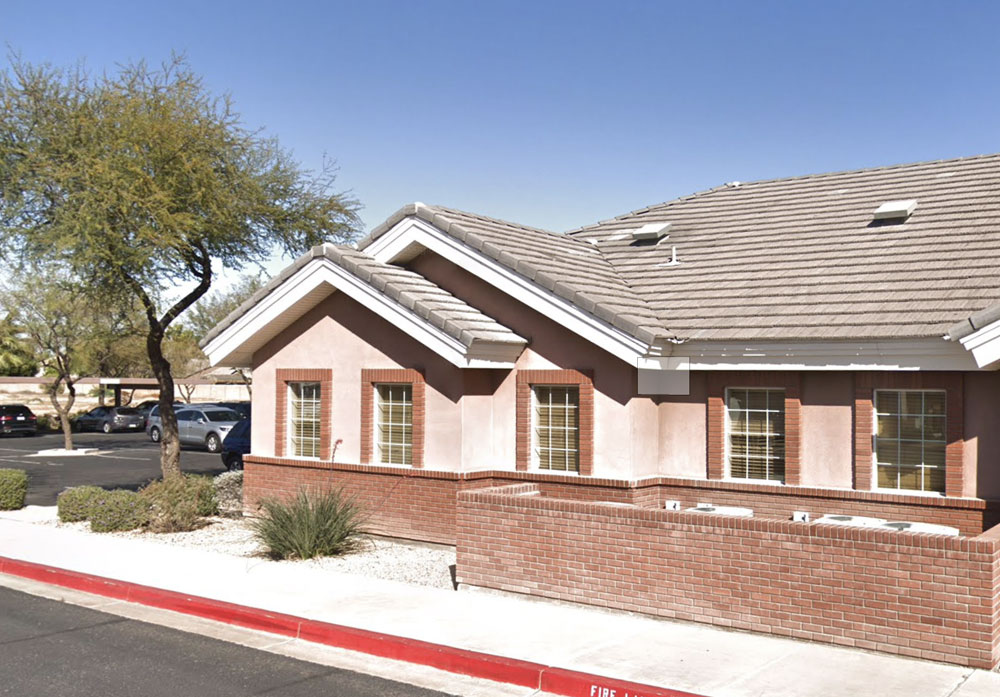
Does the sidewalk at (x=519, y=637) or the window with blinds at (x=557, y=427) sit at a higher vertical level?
the window with blinds at (x=557, y=427)

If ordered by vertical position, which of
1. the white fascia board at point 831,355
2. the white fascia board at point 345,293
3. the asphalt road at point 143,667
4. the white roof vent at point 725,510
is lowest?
the asphalt road at point 143,667

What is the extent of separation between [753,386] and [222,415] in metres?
30.5

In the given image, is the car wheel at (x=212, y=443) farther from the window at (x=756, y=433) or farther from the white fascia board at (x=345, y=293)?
the window at (x=756, y=433)

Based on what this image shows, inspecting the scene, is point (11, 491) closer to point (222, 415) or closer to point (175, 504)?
point (175, 504)

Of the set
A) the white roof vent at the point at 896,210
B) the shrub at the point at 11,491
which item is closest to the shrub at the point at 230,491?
the shrub at the point at 11,491

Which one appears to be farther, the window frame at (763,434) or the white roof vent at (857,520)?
the window frame at (763,434)

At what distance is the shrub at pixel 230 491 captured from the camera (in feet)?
66.7

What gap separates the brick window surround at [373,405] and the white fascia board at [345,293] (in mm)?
877

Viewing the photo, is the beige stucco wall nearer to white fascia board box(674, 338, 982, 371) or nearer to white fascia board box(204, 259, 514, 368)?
white fascia board box(674, 338, 982, 371)

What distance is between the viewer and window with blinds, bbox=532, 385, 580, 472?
50.7ft

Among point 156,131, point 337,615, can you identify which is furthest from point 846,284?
point 156,131

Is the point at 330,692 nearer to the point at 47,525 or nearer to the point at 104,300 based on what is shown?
the point at 47,525

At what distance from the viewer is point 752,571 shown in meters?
10.2

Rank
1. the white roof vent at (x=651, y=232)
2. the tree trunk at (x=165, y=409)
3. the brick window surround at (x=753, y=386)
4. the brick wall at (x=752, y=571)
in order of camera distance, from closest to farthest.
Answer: the brick wall at (x=752, y=571), the brick window surround at (x=753, y=386), the white roof vent at (x=651, y=232), the tree trunk at (x=165, y=409)
